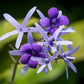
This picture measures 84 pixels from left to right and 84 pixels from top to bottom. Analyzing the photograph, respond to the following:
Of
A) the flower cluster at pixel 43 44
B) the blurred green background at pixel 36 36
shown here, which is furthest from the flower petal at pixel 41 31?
the blurred green background at pixel 36 36

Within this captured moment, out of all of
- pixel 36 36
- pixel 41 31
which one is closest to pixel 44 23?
pixel 41 31

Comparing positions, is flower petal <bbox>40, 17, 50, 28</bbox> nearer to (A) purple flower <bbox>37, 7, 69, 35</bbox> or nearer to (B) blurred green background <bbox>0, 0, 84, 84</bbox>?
(A) purple flower <bbox>37, 7, 69, 35</bbox>

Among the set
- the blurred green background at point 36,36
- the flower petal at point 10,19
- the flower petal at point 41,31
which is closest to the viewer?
the flower petal at point 41,31

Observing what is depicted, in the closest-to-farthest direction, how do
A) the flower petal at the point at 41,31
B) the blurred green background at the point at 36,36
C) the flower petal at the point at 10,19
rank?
the flower petal at the point at 41,31 < the flower petal at the point at 10,19 < the blurred green background at the point at 36,36

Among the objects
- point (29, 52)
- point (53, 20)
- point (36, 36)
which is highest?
point (53, 20)

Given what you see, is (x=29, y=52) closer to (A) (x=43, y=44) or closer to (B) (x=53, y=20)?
(A) (x=43, y=44)

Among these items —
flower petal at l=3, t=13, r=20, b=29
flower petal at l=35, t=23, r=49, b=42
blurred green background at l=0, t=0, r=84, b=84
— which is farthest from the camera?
blurred green background at l=0, t=0, r=84, b=84

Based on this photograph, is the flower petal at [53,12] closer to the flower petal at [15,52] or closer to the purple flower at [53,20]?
the purple flower at [53,20]

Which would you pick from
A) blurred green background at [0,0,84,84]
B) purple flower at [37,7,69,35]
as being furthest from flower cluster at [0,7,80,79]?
blurred green background at [0,0,84,84]

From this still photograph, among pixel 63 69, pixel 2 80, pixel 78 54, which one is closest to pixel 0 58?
pixel 2 80
